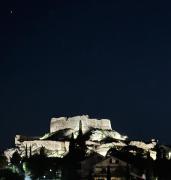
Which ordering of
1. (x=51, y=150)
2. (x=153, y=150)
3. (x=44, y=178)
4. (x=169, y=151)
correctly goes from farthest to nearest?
(x=51, y=150) → (x=153, y=150) → (x=169, y=151) → (x=44, y=178)

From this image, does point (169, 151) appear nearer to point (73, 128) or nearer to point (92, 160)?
point (92, 160)

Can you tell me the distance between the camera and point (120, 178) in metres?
67.9

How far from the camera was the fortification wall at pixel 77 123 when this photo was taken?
537ft

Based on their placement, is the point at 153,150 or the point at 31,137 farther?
the point at 31,137

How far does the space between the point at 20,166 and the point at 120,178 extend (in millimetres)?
28486

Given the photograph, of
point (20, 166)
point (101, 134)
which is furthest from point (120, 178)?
point (101, 134)

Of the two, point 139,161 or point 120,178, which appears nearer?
point 120,178

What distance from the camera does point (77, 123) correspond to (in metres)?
163

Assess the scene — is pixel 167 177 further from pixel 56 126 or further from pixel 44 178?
pixel 56 126

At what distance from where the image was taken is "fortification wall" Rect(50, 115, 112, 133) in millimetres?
163688

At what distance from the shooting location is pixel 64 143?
137625mm

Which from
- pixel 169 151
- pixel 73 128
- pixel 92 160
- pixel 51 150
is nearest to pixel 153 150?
pixel 169 151

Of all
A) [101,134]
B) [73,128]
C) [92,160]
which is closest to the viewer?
[92,160]

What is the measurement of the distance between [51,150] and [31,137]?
23238mm
